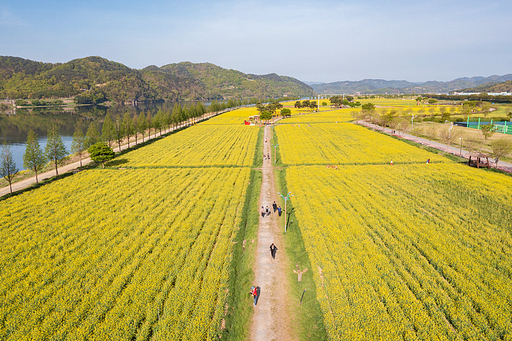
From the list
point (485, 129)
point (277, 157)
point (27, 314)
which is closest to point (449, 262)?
point (27, 314)

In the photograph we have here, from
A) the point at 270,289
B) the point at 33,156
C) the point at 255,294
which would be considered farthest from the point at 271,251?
A: the point at 33,156

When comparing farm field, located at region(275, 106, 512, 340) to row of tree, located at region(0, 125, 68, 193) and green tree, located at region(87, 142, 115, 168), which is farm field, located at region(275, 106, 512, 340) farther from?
row of tree, located at region(0, 125, 68, 193)

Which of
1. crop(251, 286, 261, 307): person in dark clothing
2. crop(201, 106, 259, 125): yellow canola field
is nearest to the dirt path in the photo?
crop(251, 286, 261, 307): person in dark clothing

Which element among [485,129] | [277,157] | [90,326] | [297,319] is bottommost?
[297,319]

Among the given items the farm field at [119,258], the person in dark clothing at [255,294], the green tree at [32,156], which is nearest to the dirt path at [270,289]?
the person in dark clothing at [255,294]

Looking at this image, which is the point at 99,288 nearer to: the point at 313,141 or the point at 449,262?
the point at 449,262

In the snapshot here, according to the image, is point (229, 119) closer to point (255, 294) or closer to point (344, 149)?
point (344, 149)
